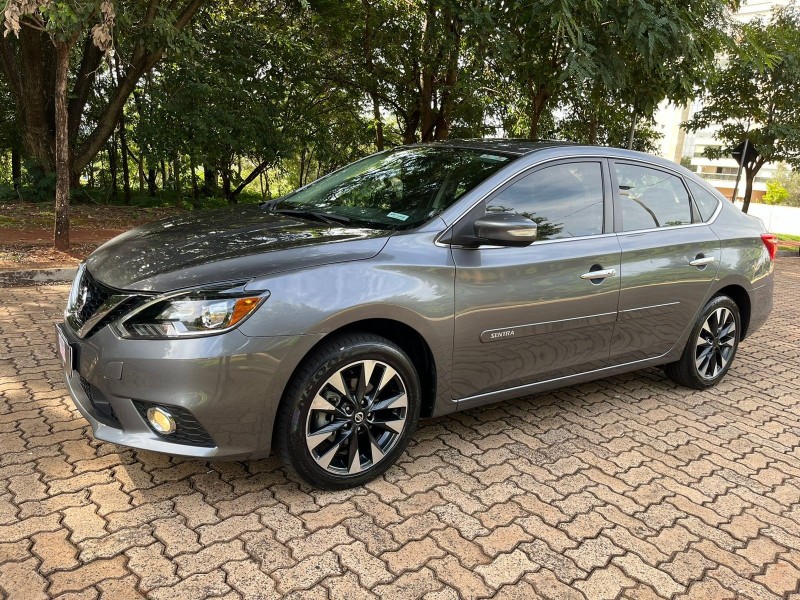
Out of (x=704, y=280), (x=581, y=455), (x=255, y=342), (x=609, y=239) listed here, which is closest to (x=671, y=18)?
(x=704, y=280)

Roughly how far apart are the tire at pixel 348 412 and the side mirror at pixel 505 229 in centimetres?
71

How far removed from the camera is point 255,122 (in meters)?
13.7

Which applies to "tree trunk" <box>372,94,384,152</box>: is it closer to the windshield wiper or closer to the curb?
the curb

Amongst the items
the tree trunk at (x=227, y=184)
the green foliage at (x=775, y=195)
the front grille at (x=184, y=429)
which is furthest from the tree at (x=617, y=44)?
the green foliage at (x=775, y=195)

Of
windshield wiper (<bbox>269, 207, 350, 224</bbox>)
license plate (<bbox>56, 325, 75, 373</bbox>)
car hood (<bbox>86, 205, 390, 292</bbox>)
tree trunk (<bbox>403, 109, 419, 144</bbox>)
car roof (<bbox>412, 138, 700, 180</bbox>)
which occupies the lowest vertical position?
license plate (<bbox>56, 325, 75, 373</bbox>)

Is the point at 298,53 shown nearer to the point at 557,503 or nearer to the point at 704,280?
the point at 704,280

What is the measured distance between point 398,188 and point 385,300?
103 centimetres

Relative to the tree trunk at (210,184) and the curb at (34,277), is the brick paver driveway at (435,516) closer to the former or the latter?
the curb at (34,277)

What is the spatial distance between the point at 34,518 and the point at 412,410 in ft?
5.51

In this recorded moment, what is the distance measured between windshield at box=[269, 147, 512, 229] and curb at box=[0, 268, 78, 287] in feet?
13.5

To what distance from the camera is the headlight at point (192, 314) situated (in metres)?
2.53

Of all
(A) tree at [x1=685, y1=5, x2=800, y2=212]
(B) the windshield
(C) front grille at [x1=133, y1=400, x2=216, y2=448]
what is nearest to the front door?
(B) the windshield

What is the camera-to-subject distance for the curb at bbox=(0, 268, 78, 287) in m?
6.65

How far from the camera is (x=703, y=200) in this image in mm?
4516
